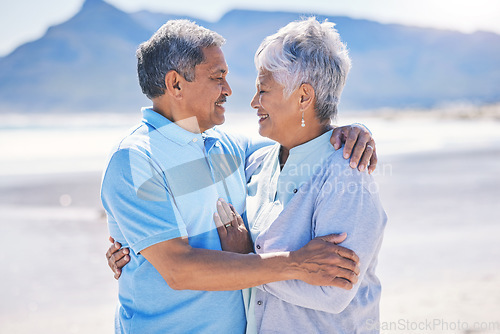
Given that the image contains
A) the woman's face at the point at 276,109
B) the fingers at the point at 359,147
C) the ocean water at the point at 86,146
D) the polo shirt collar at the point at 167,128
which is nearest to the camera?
the fingers at the point at 359,147

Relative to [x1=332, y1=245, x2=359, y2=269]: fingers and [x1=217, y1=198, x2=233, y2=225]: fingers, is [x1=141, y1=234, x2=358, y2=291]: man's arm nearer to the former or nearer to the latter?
[x1=332, y1=245, x2=359, y2=269]: fingers

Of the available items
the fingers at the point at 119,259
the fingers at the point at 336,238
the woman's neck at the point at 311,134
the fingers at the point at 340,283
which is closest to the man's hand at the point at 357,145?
the woman's neck at the point at 311,134

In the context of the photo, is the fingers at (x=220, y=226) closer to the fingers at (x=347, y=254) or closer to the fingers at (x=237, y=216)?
the fingers at (x=237, y=216)

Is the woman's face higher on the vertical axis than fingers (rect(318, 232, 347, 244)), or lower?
higher

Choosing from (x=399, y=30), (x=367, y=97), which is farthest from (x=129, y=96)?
(x=399, y=30)

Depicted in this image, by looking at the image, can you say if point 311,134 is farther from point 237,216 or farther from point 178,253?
point 178,253

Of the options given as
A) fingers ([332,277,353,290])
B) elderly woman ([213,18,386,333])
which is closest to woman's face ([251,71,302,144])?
elderly woman ([213,18,386,333])

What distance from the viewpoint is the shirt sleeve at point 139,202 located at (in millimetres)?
1642

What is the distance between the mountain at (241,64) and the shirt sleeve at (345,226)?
184 ft

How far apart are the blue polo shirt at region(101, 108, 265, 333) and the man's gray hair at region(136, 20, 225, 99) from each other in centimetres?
15

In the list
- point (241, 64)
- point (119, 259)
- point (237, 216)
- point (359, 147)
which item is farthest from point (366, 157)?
point (241, 64)

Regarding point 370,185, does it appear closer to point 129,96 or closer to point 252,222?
point 252,222

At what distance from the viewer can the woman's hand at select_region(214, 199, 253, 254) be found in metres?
1.86

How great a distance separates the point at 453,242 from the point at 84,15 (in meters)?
105
